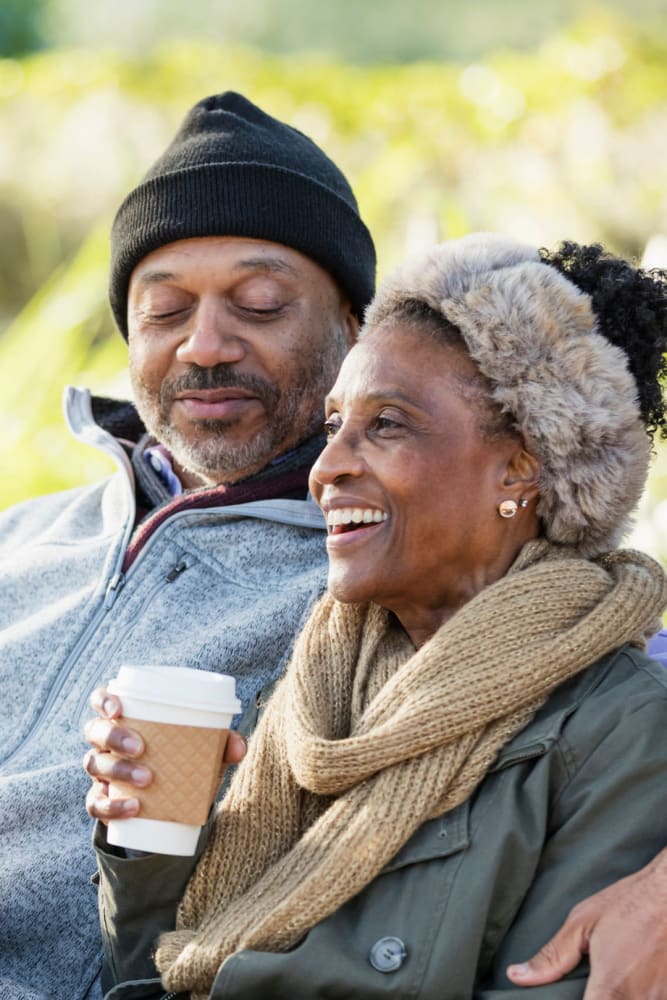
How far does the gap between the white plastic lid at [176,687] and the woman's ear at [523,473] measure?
2.26 ft

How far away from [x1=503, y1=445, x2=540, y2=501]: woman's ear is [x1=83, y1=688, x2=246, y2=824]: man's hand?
2.36ft

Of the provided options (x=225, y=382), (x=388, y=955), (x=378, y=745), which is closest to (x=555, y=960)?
(x=388, y=955)

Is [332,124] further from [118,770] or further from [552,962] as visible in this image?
[552,962]

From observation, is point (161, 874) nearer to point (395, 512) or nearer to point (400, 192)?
point (395, 512)

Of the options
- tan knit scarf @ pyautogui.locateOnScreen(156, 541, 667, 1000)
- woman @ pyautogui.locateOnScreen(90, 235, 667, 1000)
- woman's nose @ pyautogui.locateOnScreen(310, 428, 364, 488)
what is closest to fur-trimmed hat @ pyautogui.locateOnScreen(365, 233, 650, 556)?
woman @ pyautogui.locateOnScreen(90, 235, 667, 1000)

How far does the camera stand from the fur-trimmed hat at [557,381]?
2.45 metres

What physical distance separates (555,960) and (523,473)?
2.95 feet

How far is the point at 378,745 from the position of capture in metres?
2.29

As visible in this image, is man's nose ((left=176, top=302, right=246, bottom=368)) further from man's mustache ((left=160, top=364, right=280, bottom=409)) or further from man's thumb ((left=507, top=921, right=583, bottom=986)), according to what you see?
man's thumb ((left=507, top=921, right=583, bottom=986))

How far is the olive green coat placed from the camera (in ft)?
7.05

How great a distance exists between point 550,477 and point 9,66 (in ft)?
22.4

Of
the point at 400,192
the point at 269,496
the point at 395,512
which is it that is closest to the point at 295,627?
the point at 269,496

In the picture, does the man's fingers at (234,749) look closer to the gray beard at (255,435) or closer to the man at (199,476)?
the man at (199,476)

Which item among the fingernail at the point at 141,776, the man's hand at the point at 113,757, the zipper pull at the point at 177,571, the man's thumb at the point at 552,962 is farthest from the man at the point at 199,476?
the man's thumb at the point at 552,962
